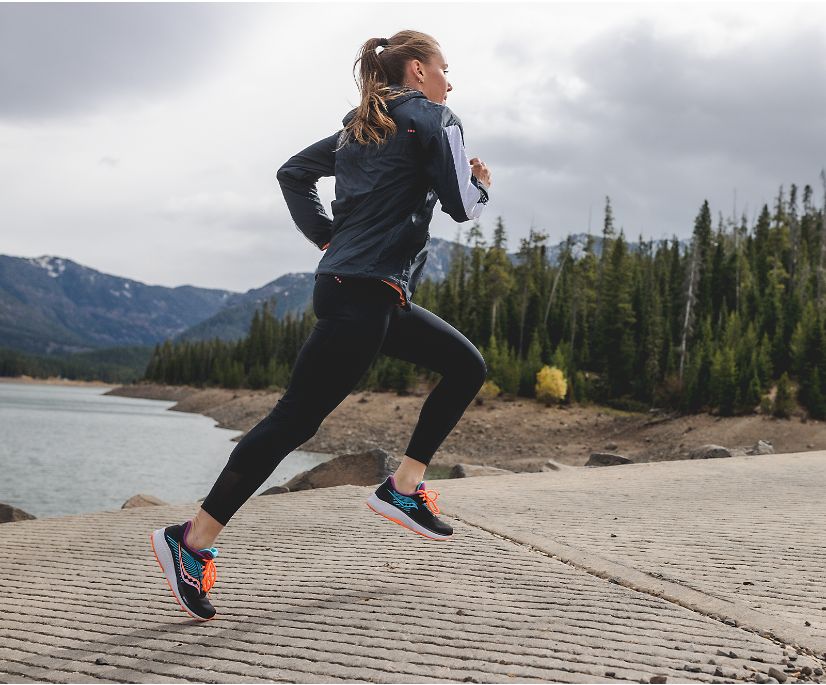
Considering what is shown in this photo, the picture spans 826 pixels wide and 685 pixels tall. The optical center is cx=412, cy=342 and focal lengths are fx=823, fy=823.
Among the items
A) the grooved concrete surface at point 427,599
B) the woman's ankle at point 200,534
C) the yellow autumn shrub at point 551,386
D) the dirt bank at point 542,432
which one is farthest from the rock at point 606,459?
the yellow autumn shrub at point 551,386

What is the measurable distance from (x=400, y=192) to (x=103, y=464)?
31460mm

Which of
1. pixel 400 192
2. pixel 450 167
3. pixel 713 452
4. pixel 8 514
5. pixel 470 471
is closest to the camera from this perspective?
pixel 450 167

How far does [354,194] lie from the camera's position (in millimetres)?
3842

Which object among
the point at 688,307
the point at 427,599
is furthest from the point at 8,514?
the point at 688,307

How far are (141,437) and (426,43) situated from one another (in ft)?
158

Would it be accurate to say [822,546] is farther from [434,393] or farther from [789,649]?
[434,393]

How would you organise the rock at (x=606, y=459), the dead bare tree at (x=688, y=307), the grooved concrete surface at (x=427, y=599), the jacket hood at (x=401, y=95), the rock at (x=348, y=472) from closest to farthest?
the grooved concrete surface at (x=427, y=599)
the jacket hood at (x=401, y=95)
the rock at (x=348, y=472)
the rock at (x=606, y=459)
the dead bare tree at (x=688, y=307)

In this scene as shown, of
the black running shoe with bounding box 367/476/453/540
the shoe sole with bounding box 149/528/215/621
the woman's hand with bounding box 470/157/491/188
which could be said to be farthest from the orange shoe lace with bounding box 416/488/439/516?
the woman's hand with bounding box 470/157/491/188

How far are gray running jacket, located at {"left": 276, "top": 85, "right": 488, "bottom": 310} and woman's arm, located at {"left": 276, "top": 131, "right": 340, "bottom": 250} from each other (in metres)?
0.38

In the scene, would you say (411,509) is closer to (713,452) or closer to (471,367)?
(471,367)

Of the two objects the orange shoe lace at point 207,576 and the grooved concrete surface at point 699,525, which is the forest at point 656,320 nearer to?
the grooved concrete surface at point 699,525

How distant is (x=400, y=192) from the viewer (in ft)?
12.4

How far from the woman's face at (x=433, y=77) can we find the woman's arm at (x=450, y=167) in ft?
0.97

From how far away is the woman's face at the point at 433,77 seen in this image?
158 inches
